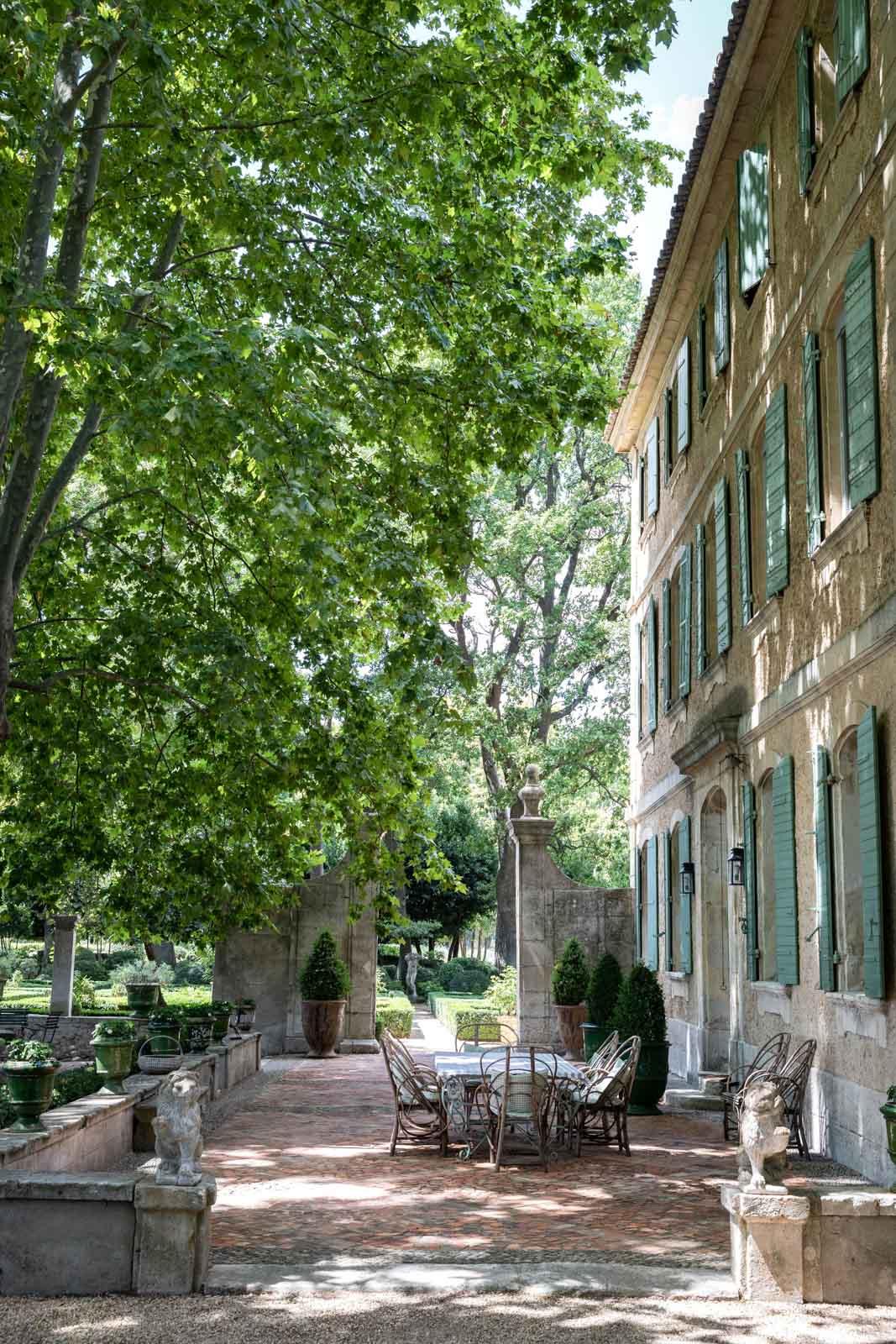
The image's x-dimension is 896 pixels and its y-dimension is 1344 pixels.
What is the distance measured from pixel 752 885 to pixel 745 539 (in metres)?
3.48

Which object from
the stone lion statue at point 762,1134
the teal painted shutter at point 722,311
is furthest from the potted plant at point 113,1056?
the teal painted shutter at point 722,311

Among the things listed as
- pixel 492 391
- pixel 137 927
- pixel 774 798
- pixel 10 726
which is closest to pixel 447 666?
pixel 492 391

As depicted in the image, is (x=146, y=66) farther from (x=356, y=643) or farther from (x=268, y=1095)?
(x=268, y=1095)

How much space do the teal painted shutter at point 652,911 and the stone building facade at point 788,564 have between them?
0.12 m

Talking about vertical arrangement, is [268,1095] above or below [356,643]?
below

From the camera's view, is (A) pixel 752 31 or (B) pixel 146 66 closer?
(B) pixel 146 66

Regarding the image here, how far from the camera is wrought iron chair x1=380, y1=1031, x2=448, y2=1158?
35.0 ft

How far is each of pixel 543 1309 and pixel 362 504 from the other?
250 inches

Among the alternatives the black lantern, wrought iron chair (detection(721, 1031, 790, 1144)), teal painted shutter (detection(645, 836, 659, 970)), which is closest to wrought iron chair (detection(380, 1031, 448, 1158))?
wrought iron chair (detection(721, 1031, 790, 1144))

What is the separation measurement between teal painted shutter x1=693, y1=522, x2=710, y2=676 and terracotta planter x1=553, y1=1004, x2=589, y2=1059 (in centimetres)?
540

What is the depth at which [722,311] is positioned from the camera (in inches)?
576

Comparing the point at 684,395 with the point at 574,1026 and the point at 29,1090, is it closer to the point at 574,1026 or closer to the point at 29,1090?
the point at 574,1026

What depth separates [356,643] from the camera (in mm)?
12227

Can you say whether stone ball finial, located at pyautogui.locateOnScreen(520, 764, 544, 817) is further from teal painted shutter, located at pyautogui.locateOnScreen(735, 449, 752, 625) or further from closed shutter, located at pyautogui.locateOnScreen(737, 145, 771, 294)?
closed shutter, located at pyautogui.locateOnScreen(737, 145, 771, 294)
